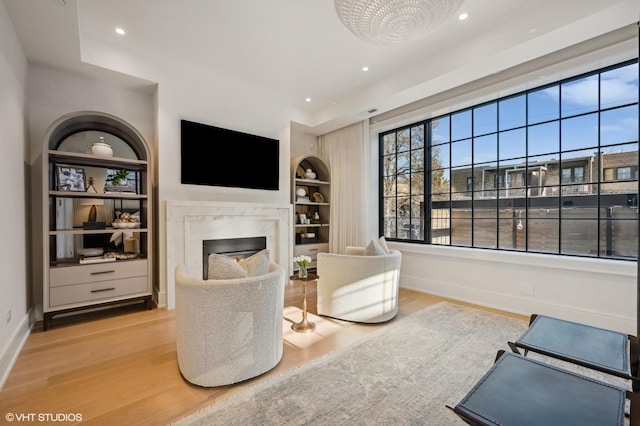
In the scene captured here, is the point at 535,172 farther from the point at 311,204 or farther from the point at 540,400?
the point at 311,204

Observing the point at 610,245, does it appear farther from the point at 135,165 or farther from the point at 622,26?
the point at 135,165

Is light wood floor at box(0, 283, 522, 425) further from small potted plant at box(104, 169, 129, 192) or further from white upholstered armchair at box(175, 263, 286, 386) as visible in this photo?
small potted plant at box(104, 169, 129, 192)

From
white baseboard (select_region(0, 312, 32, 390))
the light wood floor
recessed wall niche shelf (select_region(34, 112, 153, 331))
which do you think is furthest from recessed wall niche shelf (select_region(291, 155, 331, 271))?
white baseboard (select_region(0, 312, 32, 390))

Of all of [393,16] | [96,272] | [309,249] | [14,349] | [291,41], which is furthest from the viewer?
[309,249]

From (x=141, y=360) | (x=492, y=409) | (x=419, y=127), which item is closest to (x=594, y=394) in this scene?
(x=492, y=409)

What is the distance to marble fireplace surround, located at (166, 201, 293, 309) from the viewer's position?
3453 mm

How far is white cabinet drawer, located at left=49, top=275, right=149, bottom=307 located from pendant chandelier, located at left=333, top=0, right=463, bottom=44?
3397 mm

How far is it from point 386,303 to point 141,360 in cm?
224

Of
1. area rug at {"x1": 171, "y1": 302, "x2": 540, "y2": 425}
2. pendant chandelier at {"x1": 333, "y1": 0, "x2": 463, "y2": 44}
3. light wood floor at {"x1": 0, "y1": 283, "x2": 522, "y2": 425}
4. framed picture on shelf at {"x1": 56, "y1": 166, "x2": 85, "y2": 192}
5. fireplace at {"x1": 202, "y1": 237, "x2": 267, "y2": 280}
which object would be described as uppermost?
pendant chandelier at {"x1": 333, "y1": 0, "x2": 463, "y2": 44}

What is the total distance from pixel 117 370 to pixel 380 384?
1929 mm

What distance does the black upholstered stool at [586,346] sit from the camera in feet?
4.75

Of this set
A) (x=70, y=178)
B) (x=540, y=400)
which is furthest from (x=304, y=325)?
(x=70, y=178)

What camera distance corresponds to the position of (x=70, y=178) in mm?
3037

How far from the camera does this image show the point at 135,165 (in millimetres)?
3471
